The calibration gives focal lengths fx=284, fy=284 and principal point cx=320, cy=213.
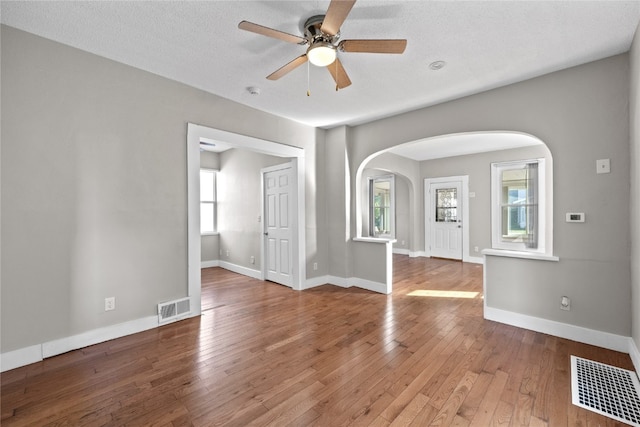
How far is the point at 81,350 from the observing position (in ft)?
8.48

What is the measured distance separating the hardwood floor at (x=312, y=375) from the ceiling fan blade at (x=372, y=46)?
2.44 m

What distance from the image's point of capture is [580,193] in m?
2.78

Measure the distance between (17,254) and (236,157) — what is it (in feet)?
13.8

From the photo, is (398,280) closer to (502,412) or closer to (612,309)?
(612,309)

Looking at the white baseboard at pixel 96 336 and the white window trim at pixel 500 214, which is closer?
the white baseboard at pixel 96 336

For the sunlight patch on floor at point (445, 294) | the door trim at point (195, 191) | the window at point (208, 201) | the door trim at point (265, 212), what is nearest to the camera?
the door trim at point (195, 191)

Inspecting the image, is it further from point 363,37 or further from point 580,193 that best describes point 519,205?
point 363,37

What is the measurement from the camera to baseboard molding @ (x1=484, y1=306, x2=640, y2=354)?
2.58 meters

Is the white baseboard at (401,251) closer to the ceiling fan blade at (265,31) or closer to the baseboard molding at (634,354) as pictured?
the baseboard molding at (634,354)

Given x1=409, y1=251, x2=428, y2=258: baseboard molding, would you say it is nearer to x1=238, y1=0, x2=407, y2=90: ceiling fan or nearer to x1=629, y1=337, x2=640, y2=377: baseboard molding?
x1=629, y1=337, x2=640, y2=377: baseboard molding

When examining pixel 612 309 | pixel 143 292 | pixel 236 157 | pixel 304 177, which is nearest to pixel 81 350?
pixel 143 292

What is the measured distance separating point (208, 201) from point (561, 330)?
21.7 ft

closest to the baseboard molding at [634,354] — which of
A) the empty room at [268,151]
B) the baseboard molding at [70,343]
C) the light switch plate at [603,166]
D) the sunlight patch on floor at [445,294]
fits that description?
the empty room at [268,151]

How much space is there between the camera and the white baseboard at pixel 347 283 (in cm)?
446
